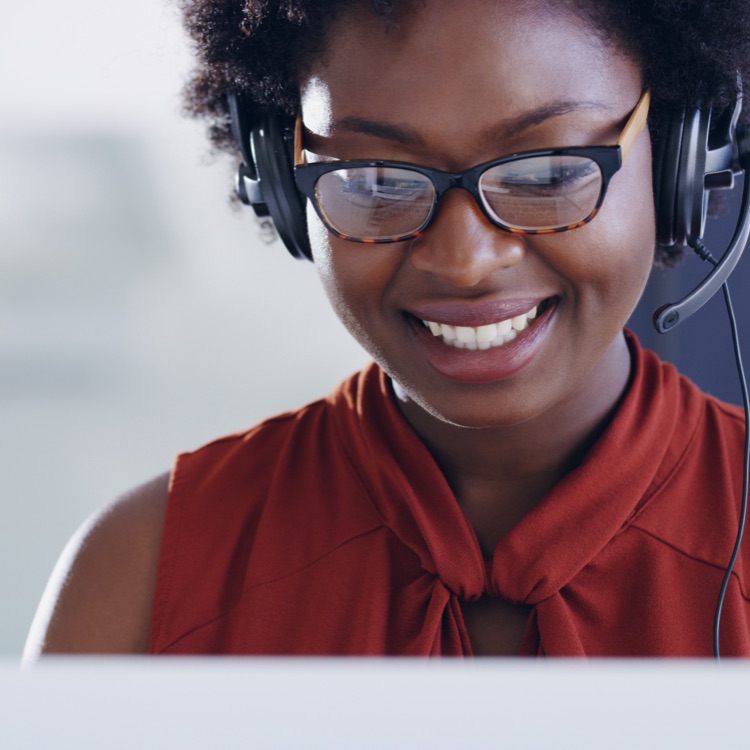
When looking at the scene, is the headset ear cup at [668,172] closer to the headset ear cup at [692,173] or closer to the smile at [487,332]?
the headset ear cup at [692,173]

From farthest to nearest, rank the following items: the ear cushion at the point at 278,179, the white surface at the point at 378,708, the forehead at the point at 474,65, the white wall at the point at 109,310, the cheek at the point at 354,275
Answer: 1. the white wall at the point at 109,310
2. the ear cushion at the point at 278,179
3. the cheek at the point at 354,275
4. the forehead at the point at 474,65
5. the white surface at the point at 378,708

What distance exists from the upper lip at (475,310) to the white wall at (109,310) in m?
1.48

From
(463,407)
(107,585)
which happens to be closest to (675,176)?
(463,407)

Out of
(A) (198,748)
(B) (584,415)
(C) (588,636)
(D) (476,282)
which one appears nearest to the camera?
(A) (198,748)

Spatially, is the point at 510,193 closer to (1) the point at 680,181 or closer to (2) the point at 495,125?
(2) the point at 495,125

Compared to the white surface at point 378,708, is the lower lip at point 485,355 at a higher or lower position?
lower

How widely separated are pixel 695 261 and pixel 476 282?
2.70ft

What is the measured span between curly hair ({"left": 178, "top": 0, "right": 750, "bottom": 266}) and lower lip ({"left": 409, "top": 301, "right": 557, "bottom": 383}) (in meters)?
0.27

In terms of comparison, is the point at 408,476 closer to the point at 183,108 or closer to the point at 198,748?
the point at 183,108

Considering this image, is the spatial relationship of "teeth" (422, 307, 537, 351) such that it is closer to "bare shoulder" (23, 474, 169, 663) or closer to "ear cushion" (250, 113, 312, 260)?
"ear cushion" (250, 113, 312, 260)

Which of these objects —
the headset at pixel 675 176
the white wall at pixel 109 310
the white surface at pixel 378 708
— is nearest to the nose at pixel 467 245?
the headset at pixel 675 176

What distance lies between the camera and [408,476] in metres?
1.25

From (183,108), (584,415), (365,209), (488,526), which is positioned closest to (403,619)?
(488,526)

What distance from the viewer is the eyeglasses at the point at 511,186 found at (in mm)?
989
